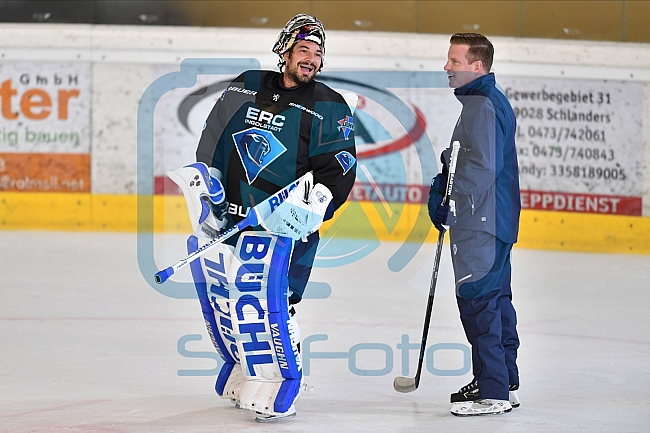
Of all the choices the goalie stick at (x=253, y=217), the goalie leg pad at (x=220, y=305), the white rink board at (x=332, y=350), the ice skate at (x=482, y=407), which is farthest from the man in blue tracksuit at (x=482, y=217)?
the goalie leg pad at (x=220, y=305)

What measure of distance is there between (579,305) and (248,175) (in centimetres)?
288

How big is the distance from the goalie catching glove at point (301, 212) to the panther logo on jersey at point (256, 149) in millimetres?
154

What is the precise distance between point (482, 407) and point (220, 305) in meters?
0.95

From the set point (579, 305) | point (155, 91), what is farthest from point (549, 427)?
point (155, 91)

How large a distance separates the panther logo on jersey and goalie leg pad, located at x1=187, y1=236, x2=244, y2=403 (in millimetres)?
287

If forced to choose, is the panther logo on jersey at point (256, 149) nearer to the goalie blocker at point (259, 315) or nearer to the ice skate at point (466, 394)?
the goalie blocker at point (259, 315)

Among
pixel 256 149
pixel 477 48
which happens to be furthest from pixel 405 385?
pixel 477 48

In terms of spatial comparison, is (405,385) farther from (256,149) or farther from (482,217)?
(256,149)

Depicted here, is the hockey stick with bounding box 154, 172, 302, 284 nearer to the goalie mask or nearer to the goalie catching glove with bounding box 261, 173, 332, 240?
the goalie catching glove with bounding box 261, 173, 332, 240

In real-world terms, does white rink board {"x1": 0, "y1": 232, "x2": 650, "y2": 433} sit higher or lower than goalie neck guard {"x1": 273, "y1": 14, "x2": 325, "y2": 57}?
lower

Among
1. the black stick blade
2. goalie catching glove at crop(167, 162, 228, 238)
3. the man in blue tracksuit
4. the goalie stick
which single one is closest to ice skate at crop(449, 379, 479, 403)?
the man in blue tracksuit

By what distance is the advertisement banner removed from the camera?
26.8ft

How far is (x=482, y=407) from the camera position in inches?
128

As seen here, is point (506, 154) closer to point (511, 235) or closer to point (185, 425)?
point (511, 235)
